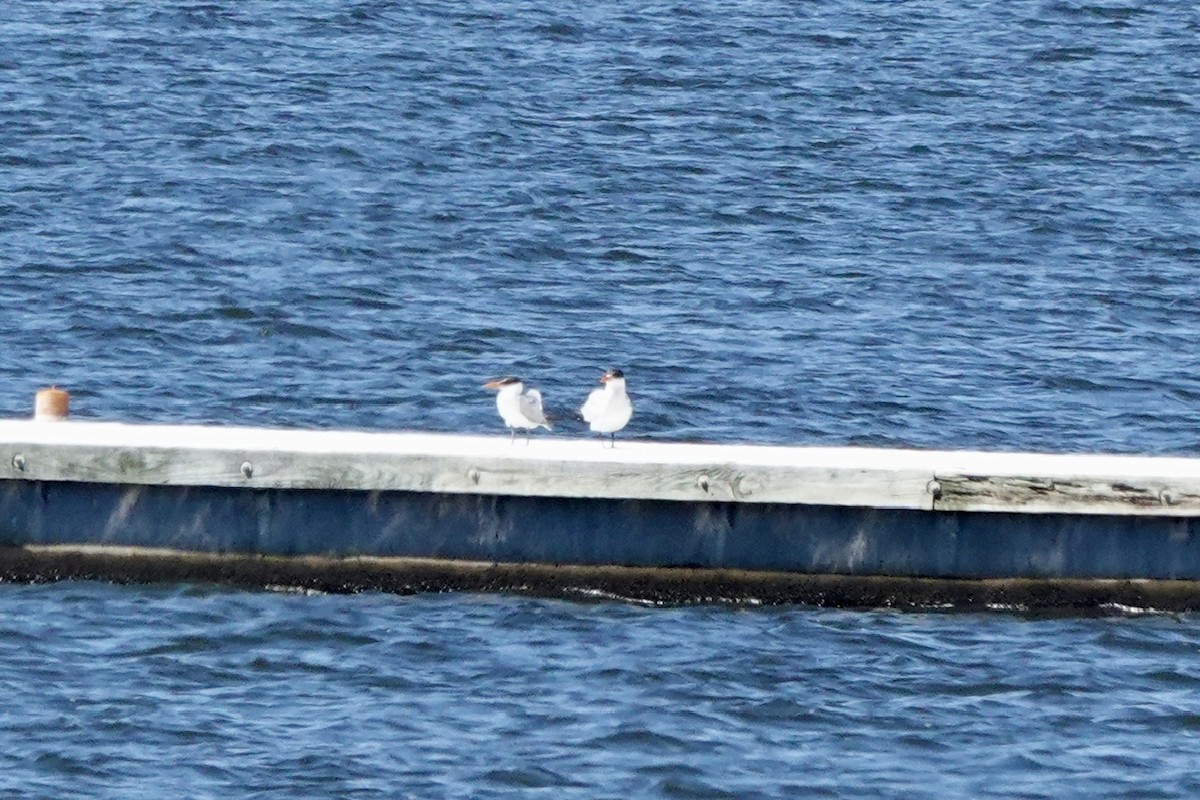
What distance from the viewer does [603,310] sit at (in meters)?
23.8

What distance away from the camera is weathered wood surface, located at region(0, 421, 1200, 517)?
14500 mm

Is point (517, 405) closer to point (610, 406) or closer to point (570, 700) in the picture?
point (610, 406)

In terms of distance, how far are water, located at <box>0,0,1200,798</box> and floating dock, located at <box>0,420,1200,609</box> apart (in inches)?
9.0

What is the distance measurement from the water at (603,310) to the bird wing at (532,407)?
1208 mm

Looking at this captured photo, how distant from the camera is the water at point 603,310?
1310cm

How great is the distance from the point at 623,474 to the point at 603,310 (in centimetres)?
930

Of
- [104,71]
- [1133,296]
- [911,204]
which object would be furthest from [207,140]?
[1133,296]

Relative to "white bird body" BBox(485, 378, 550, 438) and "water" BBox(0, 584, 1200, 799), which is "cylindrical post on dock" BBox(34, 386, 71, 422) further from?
"white bird body" BBox(485, 378, 550, 438)

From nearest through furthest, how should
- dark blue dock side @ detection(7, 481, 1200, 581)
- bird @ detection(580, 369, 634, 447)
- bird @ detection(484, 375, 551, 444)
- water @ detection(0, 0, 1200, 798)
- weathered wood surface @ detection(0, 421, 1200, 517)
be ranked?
1. water @ detection(0, 0, 1200, 798)
2. weathered wood surface @ detection(0, 421, 1200, 517)
3. dark blue dock side @ detection(7, 481, 1200, 581)
4. bird @ detection(580, 369, 634, 447)
5. bird @ detection(484, 375, 551, 444)

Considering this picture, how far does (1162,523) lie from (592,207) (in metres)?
13.9

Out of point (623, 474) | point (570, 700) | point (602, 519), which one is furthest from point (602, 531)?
point (570, 700)

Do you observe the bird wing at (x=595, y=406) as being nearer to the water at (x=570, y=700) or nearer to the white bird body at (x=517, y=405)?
the white bird body at (x=517, y=405)

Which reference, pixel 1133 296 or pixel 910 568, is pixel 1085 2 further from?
pixel 910 568

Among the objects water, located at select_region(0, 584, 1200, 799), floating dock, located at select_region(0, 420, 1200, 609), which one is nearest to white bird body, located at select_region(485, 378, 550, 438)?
floating dock, located at select_region(0, 420, 1200, 609)
